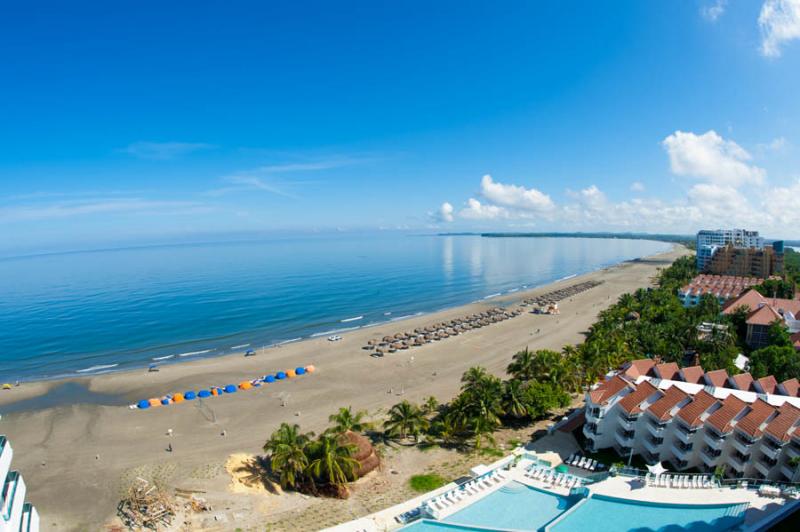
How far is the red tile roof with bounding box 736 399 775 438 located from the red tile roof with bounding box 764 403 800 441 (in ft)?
1.38

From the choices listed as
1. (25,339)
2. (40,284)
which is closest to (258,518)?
(25,339)

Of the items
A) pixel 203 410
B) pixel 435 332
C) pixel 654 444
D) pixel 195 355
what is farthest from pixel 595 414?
pixel 195 355

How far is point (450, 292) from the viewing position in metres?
116

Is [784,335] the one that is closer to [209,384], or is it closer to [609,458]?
[609,458]

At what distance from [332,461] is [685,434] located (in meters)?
24.3

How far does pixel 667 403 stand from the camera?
29562 mm

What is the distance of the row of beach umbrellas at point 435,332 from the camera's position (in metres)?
65.4

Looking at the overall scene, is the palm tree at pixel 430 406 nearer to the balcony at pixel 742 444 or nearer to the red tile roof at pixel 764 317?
the balcony at pixel 742 444

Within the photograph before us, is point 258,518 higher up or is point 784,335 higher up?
point 784,335

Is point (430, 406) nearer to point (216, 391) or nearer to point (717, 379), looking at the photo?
point (717, 379)

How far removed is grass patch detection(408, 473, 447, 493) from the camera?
28500 mm

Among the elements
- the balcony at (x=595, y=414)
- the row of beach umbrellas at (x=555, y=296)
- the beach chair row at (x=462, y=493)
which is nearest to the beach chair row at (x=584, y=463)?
the balcony at (x=595, y=414)

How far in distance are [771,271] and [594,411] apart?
409 ft

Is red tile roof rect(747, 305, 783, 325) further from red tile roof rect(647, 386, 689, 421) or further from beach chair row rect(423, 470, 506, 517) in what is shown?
beach chair row rect(423, 470, 506, 517)
